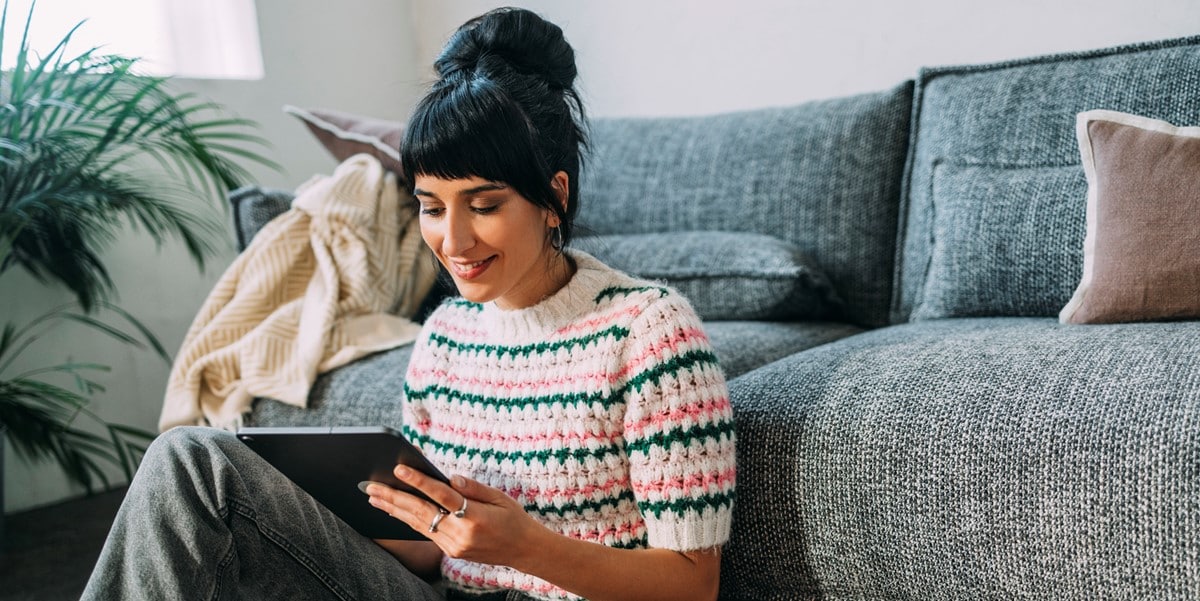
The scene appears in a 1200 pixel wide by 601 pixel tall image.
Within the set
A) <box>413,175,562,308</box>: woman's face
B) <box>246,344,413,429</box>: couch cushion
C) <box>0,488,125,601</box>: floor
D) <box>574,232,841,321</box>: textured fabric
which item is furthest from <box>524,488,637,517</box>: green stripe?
<box>0,488,125,601</box>: floor

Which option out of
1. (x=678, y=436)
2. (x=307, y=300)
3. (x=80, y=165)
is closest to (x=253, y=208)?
(x=307, y=300)

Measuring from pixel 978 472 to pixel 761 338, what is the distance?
0.63 meters

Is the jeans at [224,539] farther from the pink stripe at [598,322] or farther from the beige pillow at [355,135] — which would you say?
the beige pillow at [355,135]

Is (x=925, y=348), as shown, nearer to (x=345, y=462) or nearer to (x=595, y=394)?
(x=595, y=394)

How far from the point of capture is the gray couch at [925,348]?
2.84ft

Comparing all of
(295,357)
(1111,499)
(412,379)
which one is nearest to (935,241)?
(1111,499)

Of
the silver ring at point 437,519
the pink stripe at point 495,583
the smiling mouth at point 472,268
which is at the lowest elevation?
the pink stripe at point 495,583

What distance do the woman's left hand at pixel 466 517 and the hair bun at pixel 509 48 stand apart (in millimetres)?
397

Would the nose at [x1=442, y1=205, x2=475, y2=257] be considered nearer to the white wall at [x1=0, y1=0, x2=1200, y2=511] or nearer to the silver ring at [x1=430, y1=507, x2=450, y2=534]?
the silver ring at [x1=430, y1=507, x2=450, y2=534]

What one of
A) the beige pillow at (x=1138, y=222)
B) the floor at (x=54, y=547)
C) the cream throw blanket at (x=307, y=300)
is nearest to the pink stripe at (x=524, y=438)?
the cream throw blanket at (x=307, y=300)

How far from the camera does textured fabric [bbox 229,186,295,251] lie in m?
1.78

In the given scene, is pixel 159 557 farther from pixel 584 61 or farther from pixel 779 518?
pixel 584 61

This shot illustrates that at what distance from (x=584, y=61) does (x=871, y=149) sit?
1.05 metres

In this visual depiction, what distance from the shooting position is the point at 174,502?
90cm
